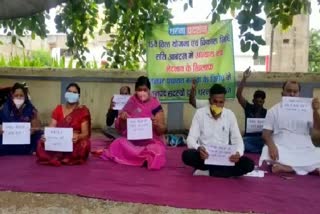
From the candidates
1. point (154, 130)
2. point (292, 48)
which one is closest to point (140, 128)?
point (154, 130)

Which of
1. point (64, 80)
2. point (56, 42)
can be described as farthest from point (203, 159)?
point (56, 42)

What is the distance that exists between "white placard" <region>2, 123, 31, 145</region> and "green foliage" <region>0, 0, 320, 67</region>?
150 cm

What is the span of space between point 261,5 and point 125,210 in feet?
9.14

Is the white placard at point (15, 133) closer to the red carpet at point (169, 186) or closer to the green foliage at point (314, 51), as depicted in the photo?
the red carpet at point (169, 186)

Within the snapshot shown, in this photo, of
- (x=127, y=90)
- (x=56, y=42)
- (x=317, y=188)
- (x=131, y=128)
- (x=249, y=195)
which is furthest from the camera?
(x=56, y=42)

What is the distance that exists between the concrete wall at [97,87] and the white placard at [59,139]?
3.49 meters

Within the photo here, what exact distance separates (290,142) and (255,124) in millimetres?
1285

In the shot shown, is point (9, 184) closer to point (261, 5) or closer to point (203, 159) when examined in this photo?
point (203, 159)

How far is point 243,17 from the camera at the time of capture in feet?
18.4

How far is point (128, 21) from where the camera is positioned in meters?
8.35

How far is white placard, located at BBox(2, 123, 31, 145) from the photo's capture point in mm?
6117

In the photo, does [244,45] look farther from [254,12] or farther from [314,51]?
[314,51]

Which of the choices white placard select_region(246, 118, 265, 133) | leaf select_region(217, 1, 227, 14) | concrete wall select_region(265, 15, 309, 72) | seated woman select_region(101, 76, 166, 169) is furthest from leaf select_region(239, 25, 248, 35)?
concrete wall select_region(265, 15, 309, 72)

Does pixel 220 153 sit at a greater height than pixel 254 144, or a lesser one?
greater
